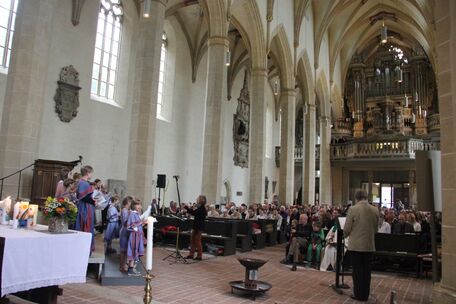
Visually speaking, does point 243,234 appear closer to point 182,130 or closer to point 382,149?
point 182,130

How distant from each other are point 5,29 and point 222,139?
25.9 feet

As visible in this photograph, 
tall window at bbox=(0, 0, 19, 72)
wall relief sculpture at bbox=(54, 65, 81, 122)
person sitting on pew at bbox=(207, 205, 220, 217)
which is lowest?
person sitting on pew at bbox=(207, 205, 220, 217)

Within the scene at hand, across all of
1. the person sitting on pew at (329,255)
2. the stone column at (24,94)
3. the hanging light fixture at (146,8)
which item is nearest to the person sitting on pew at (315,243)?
the person sitting on pew at (329,255)

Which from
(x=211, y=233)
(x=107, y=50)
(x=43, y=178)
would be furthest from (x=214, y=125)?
(x=43, y=178)

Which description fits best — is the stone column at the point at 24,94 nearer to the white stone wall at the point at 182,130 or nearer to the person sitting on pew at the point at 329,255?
the person sitting on pew at the point at 329,255

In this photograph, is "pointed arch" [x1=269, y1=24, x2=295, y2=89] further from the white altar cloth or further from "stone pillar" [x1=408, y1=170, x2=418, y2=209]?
the white altar cloth

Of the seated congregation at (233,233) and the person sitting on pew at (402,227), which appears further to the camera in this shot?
the person sitting on pew at (402,227)

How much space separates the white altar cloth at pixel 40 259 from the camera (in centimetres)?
331

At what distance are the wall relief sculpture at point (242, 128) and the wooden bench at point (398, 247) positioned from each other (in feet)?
51.9

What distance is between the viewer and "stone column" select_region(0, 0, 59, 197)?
832cm

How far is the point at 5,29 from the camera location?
1183 centimetres

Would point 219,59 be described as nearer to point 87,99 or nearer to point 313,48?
point 87,99

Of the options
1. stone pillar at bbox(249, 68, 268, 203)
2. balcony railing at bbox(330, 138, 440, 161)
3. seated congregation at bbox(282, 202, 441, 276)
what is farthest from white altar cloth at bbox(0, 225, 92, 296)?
balcony railing at bbox(330, 138, 440, 161)

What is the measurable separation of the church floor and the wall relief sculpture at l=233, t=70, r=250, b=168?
52.1 feet
